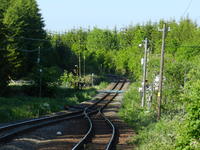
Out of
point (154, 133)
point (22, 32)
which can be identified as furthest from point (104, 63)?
point (154, 133)

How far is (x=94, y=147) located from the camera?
1585 centimetres

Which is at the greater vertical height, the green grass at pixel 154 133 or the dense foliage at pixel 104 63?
the dense foliage at pixel 104 63

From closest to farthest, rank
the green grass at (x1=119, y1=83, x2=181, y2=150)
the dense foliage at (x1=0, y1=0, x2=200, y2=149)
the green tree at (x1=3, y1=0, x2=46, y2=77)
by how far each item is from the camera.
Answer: the dense foliage at (x1=0, y1=0, x2=200, y2=149), the green grass at (x1=119, y1=83, x2=181, y2=150), the green tree at (x1=3, y1=0, x2=46, y2=77)

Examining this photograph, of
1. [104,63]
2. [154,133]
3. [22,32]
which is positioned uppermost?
[22,32]

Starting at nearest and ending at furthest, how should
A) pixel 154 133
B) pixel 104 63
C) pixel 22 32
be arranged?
pixel 154 133, pixel 22 32, pixel 104 63

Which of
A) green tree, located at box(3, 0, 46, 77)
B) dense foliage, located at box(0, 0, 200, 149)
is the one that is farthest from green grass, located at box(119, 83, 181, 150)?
green tree, located at box(3, 0, 46, 77)

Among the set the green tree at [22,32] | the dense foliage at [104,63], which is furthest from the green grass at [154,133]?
the green tree at [22,32]

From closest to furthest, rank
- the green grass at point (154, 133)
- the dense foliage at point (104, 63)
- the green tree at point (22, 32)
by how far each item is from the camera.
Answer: the dense foliage at point (104, 63) < the green grass at point (154, 133) < the green tree at point (22, 32)

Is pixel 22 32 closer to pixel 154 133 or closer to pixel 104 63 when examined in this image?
pixel 154 133

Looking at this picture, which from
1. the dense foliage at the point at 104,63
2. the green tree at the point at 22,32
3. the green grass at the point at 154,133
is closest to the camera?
the dense foliage at the point at 104,63

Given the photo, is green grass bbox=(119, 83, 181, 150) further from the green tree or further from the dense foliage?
the green tree

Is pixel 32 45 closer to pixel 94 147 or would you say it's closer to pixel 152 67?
pixel 152 67

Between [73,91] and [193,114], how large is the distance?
52.5 meters

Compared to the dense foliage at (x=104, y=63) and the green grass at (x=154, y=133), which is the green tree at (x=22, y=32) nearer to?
the dense foliage at (x=104, y=63)
